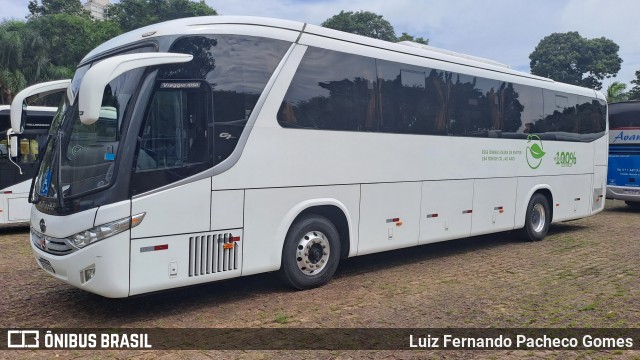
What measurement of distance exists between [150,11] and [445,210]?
128 feet

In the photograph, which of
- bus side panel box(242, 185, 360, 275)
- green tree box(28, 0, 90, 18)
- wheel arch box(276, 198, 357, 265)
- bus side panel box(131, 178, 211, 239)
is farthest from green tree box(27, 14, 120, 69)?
bus side panel box(131, 178, 211, 239)

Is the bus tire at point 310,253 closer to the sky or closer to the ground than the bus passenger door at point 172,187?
closer to the ground

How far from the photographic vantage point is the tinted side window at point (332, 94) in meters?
6.84

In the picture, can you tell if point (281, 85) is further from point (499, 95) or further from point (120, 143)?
point (499, 95)

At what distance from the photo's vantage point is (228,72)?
244 inches

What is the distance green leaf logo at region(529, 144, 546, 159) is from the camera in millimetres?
10977

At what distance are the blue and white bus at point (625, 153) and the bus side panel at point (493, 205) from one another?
8895 mm

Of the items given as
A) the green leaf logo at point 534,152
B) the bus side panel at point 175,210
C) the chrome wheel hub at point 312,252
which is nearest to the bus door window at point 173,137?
the bus side panel at point 175,210

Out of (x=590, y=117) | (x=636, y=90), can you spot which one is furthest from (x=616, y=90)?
(x=590, y=117)

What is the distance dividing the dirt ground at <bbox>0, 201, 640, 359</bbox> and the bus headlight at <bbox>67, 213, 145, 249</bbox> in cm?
→ 96

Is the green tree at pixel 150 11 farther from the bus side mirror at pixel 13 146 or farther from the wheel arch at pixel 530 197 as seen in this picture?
the wheel arch at pixel 530 197

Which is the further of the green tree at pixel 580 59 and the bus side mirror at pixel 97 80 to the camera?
the green tree at pixel 580 59

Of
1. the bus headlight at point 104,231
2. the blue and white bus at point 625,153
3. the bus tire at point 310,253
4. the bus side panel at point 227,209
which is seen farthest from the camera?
the blue and white bus at point 625,153

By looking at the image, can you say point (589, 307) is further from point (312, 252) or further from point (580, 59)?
point (580, 59)
